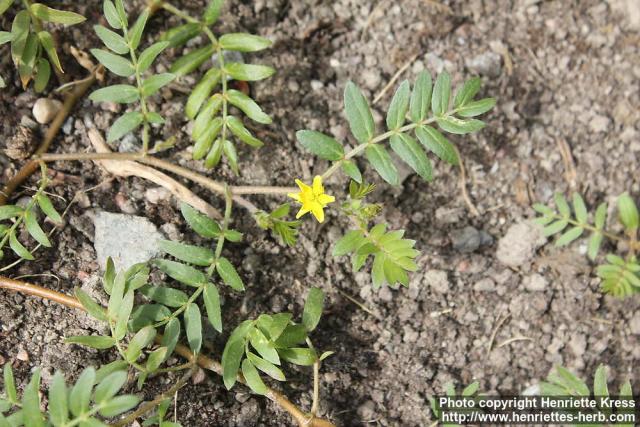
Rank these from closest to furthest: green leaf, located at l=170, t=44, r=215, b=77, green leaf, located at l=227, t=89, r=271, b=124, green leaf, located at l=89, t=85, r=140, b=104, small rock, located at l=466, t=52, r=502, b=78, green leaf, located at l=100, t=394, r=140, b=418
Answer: green leaf, located at l=100, t=394, r=140, b=418 → green leaf, located at l=89, t=85, r=140, b=104 → green leaf, located at l=227, t=89, r=271, b=124 → green leaf, located at l=170, t=44, r=215, b=77 → small rock, located at l=466, t=52, r=502, b=78

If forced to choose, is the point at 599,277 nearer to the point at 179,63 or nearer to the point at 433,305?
the point at 433,305

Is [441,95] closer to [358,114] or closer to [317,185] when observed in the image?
[358,114]

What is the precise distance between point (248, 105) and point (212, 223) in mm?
585

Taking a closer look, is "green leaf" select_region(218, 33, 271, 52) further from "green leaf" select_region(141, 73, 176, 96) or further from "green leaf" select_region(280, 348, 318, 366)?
"green leaf" select_region(280, 348, 318, 366)

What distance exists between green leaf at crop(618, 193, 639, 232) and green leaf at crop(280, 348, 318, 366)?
1773 mm

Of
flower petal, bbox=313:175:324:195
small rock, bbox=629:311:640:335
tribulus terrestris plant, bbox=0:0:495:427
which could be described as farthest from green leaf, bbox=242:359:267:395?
small rock, bbox=629:311:640:335

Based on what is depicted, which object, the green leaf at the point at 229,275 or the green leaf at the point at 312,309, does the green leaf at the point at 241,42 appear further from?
the green leaf at the point at 312,309

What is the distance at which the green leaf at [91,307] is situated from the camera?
8.28 feet

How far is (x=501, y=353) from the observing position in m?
3.27

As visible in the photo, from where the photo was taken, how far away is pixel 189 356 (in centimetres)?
279

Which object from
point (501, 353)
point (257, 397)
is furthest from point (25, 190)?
point (501, 353)

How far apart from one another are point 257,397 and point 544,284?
61.7 inches

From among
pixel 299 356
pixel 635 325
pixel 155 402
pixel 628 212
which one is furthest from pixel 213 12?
pixel 635 325

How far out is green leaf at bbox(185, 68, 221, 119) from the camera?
10.0 feet
